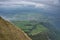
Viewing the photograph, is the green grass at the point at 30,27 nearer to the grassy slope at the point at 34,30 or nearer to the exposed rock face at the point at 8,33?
the grassy slope at the point at 34,30

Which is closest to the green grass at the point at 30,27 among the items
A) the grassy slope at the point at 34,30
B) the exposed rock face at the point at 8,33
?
the grassy slope at the point at 34,30

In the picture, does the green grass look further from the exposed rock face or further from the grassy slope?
the exposed rock face

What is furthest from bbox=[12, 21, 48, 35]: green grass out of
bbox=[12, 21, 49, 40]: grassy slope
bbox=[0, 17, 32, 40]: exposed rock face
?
bbox=[0, 17, 32, 40]: exposed rock face

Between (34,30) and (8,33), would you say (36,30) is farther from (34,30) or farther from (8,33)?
(8,33)

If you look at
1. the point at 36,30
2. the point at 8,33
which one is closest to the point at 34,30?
the point at 36,30

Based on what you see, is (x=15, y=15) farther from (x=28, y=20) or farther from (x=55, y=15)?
(x=55, y=15)

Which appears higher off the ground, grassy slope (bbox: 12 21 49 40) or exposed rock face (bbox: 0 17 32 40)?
exposed rock face (bbox: 0 17 32 40)

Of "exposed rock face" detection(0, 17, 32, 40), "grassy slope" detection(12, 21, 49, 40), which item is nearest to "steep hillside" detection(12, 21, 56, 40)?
"grassy slope" detection(12, 21, 49, 40)

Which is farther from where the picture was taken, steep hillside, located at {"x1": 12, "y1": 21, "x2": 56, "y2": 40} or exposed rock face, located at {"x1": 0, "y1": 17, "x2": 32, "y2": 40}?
steep hillside, located at {"x1": 12, "y1": 21, "x2": 56, "y2": 40}

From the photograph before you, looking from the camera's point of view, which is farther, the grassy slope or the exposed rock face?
the grassy slope

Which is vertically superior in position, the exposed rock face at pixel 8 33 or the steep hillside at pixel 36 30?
the exposed rock face at pixel 8 33

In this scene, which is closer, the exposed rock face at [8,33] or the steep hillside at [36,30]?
the exposed rock face at [8,33]
